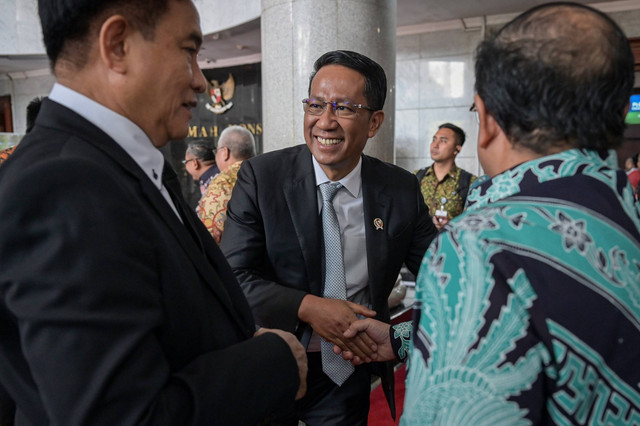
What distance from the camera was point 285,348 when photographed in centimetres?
101

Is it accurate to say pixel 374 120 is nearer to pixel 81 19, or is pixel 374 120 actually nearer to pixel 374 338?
pixel 374 338

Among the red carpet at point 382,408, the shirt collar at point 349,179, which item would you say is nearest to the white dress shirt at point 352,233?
the shirt collar at point 349,179

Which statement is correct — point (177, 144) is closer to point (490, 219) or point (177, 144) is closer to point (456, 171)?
point (456, 171)

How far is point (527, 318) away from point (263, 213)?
1.16 meters

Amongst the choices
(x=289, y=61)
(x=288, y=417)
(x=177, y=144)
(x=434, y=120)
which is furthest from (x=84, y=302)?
(x=177, y=144)

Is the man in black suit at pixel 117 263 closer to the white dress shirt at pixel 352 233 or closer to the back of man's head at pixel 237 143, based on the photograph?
the white dress shirt at pixel 352 233

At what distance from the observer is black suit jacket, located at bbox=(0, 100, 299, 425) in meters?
0.72

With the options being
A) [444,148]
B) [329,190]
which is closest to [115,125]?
[329,190]

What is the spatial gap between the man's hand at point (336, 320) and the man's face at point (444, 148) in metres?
3.63

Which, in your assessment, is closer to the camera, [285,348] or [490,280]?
[490,280]

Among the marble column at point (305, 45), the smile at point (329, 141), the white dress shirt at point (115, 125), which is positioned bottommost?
the smile at point (329, 141)

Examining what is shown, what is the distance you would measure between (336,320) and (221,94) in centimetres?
1007

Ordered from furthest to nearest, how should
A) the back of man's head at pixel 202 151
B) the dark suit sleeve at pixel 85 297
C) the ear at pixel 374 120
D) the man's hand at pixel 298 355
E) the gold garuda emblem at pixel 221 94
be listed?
the gold garuda emblem at pixel 221 94 → the back of man's head at pixel 202 151 → the ear at pixel 374 120 → the man's hand at pixel 298 355 → the dark suit sleeve at pixel 85 297

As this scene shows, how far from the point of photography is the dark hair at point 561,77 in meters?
0.82
